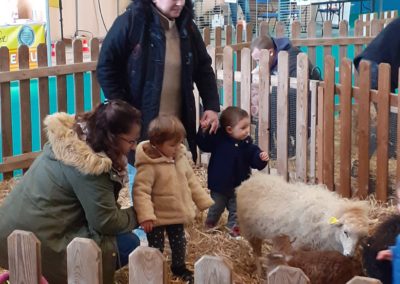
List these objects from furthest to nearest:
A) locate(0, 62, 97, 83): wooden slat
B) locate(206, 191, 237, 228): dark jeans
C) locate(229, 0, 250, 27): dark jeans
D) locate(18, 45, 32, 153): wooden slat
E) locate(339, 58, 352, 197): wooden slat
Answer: locate(229, 0, 250, 27): dark jeans < locate(18, 45, 32, 153): wooden slat < locate(0, 62, 97, 83): wooden slat < locate(339, 58, 352, 197): wooden slat < locate(206, 191, 237, 228): dark jeans

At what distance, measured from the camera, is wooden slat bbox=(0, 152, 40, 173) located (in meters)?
6.15

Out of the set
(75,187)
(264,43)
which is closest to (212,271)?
(75,187)

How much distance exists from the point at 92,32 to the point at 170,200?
608 inches

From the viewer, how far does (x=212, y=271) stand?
2.04 m

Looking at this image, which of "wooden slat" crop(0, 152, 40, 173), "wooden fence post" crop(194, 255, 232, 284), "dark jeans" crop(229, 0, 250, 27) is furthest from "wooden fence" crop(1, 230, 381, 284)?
"dark jeans" crop(229, 0, 250, 27)

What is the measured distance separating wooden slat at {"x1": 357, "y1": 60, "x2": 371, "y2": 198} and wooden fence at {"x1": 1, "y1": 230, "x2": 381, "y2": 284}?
3.27m

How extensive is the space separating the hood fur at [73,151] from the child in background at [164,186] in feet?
1.49

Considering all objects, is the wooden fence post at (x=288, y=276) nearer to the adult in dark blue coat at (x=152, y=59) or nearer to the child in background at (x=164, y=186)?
the child in background at (x=164, y=186)

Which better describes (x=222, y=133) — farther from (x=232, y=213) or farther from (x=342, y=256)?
(x=342, y=256)

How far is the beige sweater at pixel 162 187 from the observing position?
3455 millimetres

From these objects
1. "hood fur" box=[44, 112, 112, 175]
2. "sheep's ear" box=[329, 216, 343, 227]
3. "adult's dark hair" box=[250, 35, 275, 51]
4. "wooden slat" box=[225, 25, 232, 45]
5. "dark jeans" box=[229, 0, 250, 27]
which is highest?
"dark jeans" box=[229, 0, 250, 27]

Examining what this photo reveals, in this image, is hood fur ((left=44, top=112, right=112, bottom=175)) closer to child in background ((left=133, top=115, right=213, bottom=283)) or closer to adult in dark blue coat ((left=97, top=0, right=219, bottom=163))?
child in background ((left=133, top=115, right=213, bottom=283))

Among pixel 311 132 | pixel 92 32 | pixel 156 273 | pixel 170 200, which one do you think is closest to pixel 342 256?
pixel 170 200

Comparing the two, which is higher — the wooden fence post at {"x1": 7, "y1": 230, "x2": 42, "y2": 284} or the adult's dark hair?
the adult's dark hair
